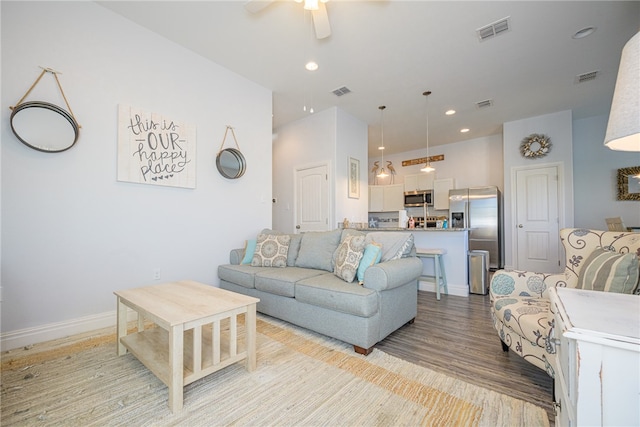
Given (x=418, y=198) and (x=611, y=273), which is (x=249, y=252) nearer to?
(x=611, y=273)

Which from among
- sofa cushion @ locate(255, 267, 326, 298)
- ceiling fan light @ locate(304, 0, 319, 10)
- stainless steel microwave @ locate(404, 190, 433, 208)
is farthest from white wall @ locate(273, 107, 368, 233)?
ceiling fan light @ locate(304, 0, 319, 10)

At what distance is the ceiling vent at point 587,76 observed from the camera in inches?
138

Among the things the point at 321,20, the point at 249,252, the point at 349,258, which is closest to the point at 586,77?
the point at 321,20

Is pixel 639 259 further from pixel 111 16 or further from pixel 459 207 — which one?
pixel 459 207

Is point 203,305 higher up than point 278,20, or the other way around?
point 278,20

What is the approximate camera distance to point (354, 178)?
5.07 m

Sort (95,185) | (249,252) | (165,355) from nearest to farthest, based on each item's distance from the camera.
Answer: (165,355) → (95,185) → (249,252)

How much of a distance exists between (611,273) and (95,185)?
150 inches

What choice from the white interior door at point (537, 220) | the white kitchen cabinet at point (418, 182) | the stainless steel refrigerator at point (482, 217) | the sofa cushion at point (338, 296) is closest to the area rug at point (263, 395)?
the sofa cushion at point (338, 296)

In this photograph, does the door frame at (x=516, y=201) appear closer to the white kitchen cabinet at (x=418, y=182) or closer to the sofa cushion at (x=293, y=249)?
the white kitchen cabinet at (x=418, y=182)

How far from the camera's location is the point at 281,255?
312 cm

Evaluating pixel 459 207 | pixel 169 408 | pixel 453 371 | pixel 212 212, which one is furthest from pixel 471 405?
pixel 459 207

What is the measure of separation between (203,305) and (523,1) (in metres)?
3.64

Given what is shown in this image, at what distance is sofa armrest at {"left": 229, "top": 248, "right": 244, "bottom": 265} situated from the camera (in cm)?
338
